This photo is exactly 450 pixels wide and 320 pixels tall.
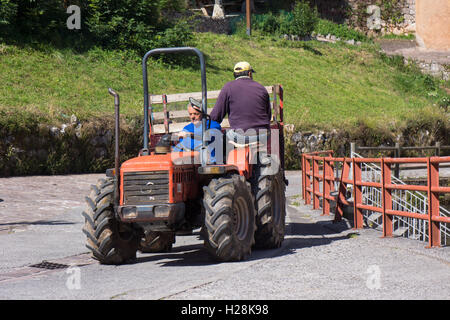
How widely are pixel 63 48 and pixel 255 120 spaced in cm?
2488

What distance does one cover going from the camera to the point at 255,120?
958cm

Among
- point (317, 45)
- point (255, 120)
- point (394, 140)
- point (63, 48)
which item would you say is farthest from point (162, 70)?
point (255, 120)

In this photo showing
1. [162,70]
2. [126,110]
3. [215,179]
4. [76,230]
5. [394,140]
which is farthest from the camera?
[162,70]

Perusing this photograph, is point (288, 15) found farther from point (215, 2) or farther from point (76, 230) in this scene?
point (76, 230)

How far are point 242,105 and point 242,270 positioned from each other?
251 cm

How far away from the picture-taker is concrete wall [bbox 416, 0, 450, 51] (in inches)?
2016

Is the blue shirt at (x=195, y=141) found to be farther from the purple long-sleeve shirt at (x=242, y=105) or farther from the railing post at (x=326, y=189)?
the railing post at (x=326, y=189)

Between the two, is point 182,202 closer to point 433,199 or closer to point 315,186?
point 433,199

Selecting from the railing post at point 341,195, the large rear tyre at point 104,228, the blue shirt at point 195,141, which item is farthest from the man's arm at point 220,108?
the railing post at point 341,195

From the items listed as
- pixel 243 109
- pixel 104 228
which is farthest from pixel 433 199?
pixel 104 228

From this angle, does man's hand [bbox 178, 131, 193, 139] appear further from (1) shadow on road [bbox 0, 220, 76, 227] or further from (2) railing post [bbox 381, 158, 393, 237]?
(1) shadow on road [bbox 0, 220, 76, 227]

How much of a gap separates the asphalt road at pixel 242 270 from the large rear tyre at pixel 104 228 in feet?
0.59

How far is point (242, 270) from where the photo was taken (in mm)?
7922

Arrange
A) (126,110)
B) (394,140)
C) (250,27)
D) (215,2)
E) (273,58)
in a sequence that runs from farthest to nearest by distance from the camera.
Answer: (215,2)
(250,27)
(273,58)
(394,140)
(126,110)
